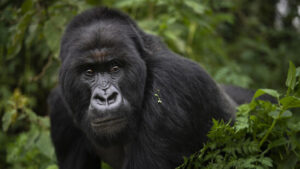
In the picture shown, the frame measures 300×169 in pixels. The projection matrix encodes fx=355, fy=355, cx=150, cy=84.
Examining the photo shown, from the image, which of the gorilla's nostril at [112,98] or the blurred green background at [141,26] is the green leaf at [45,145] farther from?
the gorilla's nostril at [112,98]

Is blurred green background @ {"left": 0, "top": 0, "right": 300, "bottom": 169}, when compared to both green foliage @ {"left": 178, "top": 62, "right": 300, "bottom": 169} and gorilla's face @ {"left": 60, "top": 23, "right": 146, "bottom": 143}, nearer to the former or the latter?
gorilla's face @ {"left": 60, "top": 23, "right": 146, "bottom": 143}

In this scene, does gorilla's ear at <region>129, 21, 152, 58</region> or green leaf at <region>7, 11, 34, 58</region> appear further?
green leaf at <region>7, 11, 34, 58</region>

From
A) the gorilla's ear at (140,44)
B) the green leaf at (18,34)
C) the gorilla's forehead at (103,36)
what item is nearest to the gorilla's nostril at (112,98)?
the gorilla's forehead at (103,36)

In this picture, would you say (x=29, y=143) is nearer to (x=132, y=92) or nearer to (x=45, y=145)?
(x=45, y=145)

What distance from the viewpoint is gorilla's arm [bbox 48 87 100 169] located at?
383cm

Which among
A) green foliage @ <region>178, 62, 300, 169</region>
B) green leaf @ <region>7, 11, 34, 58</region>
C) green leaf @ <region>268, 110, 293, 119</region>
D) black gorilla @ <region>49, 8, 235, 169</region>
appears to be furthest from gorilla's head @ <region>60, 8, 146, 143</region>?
green leaf @ <region>7, 11, 34, 58</region>

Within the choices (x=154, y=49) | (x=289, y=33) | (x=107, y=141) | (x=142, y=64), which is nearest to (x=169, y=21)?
(x=154, y=49)

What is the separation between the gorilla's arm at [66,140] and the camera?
12.6ft

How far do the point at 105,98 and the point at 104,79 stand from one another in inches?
9.5

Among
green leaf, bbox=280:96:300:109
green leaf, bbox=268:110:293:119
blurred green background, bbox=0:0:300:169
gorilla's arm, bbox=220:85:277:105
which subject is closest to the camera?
green leaf, bbox=280:96:300:109

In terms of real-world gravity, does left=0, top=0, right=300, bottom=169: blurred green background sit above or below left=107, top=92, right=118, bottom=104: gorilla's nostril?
below

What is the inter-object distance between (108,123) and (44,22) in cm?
256

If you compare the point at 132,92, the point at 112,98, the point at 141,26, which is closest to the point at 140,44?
the point at 132,92

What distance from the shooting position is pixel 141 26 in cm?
514
